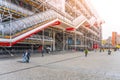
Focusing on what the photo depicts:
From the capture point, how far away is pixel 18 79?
902cm

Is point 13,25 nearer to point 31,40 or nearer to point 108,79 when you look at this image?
point 31,40

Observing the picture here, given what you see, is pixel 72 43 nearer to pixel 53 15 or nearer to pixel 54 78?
pixel 53 15

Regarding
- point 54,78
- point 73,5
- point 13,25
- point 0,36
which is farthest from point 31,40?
point 73,5

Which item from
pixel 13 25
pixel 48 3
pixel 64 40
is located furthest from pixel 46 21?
pixel 64 40

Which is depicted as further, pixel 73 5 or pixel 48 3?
pixel 73 5

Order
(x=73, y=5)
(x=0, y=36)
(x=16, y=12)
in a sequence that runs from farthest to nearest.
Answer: (x=73, y=5)
(x=16, y=12)
(x=0, y=36)

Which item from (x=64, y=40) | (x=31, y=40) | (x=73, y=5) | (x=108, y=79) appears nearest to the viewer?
(x=108, y=79)

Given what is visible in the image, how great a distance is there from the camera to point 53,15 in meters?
28.2

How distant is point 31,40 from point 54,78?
18.5 metres

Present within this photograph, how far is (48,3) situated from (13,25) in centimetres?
1257

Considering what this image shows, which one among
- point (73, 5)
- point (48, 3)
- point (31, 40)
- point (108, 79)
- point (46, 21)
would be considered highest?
point (73, 5)

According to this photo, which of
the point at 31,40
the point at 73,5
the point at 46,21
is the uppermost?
the point at 73,5

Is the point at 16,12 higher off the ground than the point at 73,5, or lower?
lower

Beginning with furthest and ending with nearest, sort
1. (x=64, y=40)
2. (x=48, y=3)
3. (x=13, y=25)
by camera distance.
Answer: (x=64, y=40) → (x=48, y=3) → (x=13, y=25)
